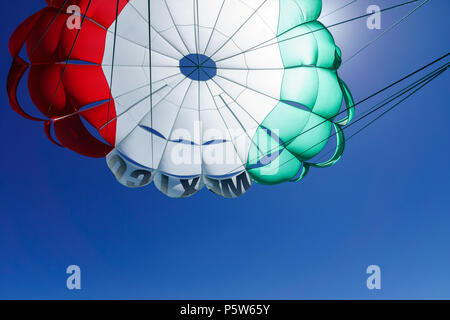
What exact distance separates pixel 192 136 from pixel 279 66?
64.9 inches

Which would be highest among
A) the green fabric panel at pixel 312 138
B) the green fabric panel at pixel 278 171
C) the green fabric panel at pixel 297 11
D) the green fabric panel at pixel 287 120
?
the green fabric panel at pixel 297 11

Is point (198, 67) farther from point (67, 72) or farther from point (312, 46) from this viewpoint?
point (67, 72)

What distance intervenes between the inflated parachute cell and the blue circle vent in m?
0.02

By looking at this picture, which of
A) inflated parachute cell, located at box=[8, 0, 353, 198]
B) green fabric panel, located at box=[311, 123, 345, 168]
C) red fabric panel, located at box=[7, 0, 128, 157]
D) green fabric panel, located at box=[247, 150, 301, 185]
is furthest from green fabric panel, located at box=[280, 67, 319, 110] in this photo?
red fabric panel, located at box=[7, 0, 128, 157]

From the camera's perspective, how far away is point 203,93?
243 inches

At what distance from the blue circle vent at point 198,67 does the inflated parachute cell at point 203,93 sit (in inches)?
0.6

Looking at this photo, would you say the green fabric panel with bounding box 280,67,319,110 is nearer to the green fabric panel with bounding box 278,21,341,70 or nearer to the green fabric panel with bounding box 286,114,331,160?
the green fabric panel with bounding box 278,21,341,70

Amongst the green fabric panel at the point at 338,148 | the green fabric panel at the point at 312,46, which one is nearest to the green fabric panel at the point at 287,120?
the green fabric panel at the point at 338,148

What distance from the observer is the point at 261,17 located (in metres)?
5.77

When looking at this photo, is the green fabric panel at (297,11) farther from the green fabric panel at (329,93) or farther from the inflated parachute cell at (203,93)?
the green fabric panel at (329,93)

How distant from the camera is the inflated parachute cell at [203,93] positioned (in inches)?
219

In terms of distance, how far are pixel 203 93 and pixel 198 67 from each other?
1.29 feet
